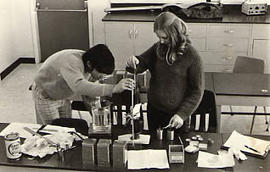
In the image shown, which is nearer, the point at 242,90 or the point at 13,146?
the point at 13,146

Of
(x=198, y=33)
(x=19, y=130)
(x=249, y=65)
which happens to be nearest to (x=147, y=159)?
(x=19, y=130)

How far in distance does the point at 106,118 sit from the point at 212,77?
4.90ft

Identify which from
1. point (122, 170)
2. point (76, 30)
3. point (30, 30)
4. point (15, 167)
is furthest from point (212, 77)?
point (30, 30)

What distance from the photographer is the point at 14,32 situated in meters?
5.98

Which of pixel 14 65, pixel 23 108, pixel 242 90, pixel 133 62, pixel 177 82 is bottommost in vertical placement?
pixel 23 108

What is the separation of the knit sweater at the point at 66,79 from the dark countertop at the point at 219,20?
7.81ft

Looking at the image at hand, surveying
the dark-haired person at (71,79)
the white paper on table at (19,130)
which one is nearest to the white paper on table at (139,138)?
the dark-haired person at (71,79)

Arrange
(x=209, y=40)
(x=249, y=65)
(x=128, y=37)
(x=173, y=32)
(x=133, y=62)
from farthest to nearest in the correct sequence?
(x=128, y=37)
(x=209, y=40)
(x=249, y=65)
(x=133, y=62)
(x=173, y=32)

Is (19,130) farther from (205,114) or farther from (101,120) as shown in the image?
(205,114)

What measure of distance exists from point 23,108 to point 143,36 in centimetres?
172

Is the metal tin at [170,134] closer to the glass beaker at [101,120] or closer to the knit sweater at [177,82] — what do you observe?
the knit sweater at [177,82]

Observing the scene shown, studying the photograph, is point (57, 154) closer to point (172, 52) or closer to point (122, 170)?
point (122, 170)

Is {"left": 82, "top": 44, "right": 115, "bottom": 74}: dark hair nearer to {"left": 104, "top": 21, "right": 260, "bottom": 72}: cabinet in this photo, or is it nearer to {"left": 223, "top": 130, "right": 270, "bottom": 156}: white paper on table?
{"left": 223, "top": 130, "right": 270, "bottom": 156}: white paper on table

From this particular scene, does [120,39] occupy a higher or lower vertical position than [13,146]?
higher
